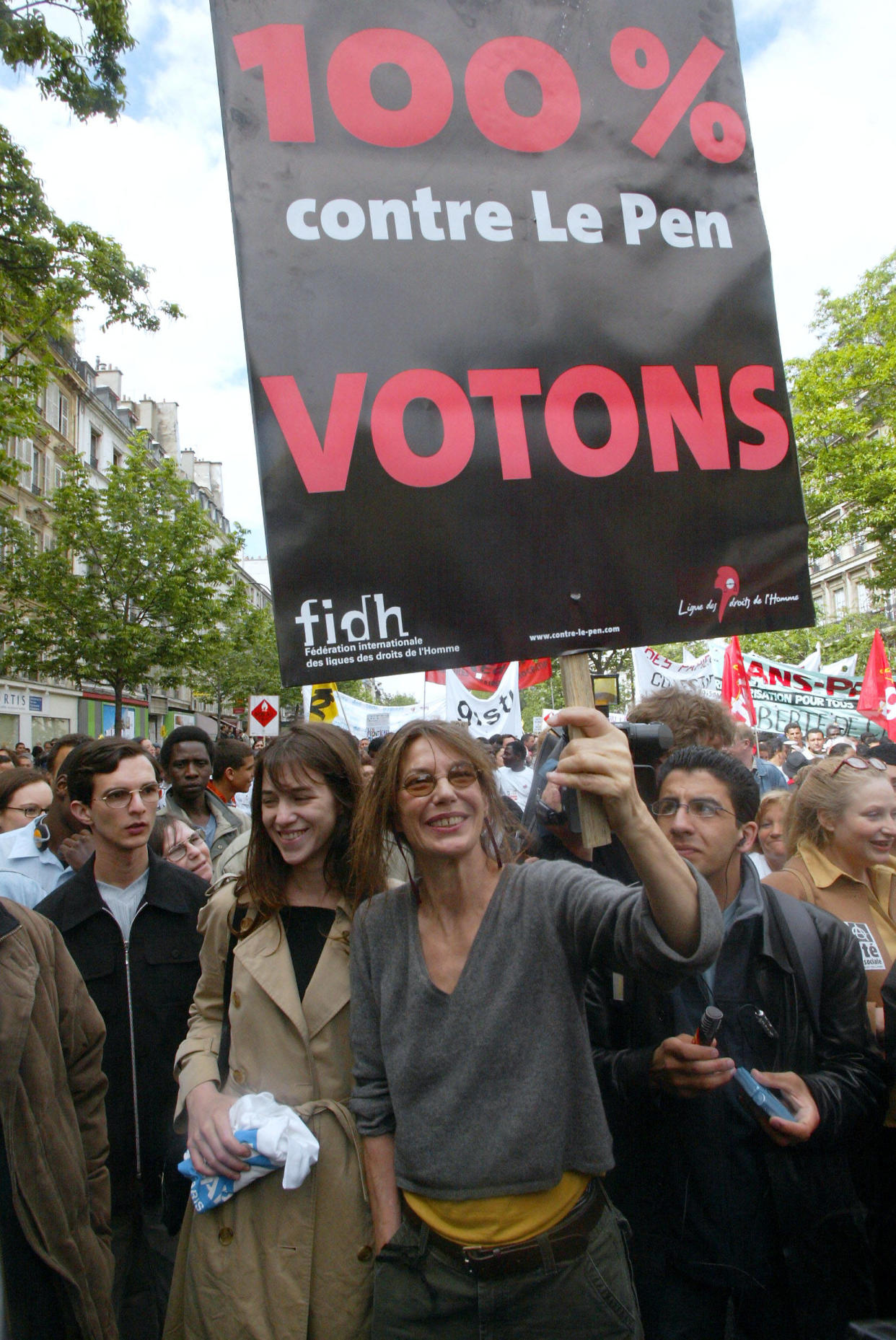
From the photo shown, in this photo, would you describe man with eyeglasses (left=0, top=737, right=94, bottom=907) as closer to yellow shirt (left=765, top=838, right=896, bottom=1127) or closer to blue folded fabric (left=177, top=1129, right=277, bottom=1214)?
blue folded fabric (left=177, top=1129, right=277, bottom=1214)

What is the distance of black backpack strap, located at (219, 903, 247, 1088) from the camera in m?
2.27

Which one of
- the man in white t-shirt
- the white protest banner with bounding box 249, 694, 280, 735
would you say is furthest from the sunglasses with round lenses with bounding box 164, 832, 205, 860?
the white protest banner with bounding box 249, 694, 280, 735

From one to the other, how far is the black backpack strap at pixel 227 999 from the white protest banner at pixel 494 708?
314 inches

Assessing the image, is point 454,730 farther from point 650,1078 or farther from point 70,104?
point 70,104

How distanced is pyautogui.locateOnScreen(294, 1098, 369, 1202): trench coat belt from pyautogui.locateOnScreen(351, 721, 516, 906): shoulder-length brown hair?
1.73ft

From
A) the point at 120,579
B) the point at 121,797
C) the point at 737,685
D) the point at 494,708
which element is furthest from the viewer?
the point at 120,579

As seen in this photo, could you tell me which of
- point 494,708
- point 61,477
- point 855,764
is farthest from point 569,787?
point 61,477

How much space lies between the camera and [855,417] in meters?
22.8

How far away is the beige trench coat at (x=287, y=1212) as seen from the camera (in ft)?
6.54

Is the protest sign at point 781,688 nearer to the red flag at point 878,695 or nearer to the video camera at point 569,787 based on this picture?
the red flag at point 878,695

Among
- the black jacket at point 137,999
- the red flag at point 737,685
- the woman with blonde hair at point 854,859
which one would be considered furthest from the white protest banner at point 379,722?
the woman with blonde hair at point 854,859

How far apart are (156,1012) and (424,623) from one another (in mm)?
1700

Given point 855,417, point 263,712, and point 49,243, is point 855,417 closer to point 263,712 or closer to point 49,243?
point 263,712

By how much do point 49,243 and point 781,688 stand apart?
30.4 feet
